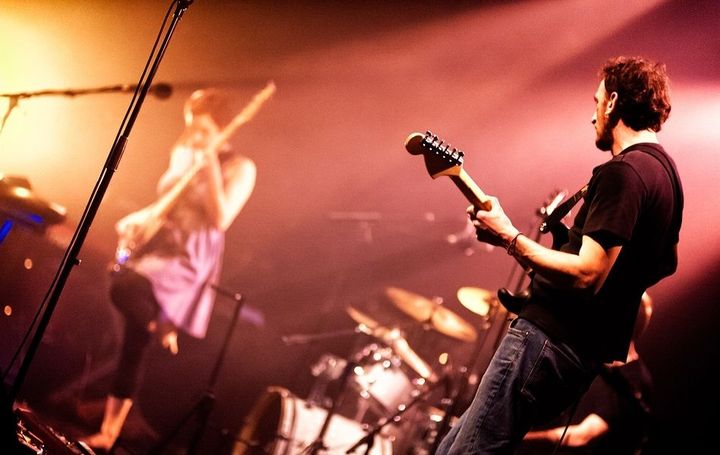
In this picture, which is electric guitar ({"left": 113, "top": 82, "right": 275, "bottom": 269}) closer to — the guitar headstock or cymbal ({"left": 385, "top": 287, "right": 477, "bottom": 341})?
cymbal ({"left": 385, "top": 287, "right": 477, "bottom": 341})

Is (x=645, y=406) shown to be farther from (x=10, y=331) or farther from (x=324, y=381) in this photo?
(x=10, y=331)

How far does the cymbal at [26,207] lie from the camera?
16.4ft

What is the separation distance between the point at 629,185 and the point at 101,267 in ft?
15.0

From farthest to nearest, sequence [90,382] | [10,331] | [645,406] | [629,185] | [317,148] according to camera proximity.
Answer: [317,148]
[90,382]
[10,331]
[645,406]
[629,185]

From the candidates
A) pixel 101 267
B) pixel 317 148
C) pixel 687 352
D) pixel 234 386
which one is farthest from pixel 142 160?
pixel 687 352

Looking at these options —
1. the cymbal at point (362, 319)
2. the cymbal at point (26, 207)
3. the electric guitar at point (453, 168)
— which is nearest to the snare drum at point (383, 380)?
the cymbal at point (362, 319)

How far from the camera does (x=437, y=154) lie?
2588 mm

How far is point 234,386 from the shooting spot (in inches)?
237

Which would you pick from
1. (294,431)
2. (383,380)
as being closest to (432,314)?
(383,380)

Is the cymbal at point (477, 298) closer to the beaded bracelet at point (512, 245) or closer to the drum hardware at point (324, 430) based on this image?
the drum hardware at point (324, 430)

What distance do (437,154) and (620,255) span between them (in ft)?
2.66

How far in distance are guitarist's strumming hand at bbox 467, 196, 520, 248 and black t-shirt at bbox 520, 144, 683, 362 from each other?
0.19 meters

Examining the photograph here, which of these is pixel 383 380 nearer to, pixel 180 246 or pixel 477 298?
pixel 477 298

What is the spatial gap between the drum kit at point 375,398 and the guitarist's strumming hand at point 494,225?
2.33 metres
